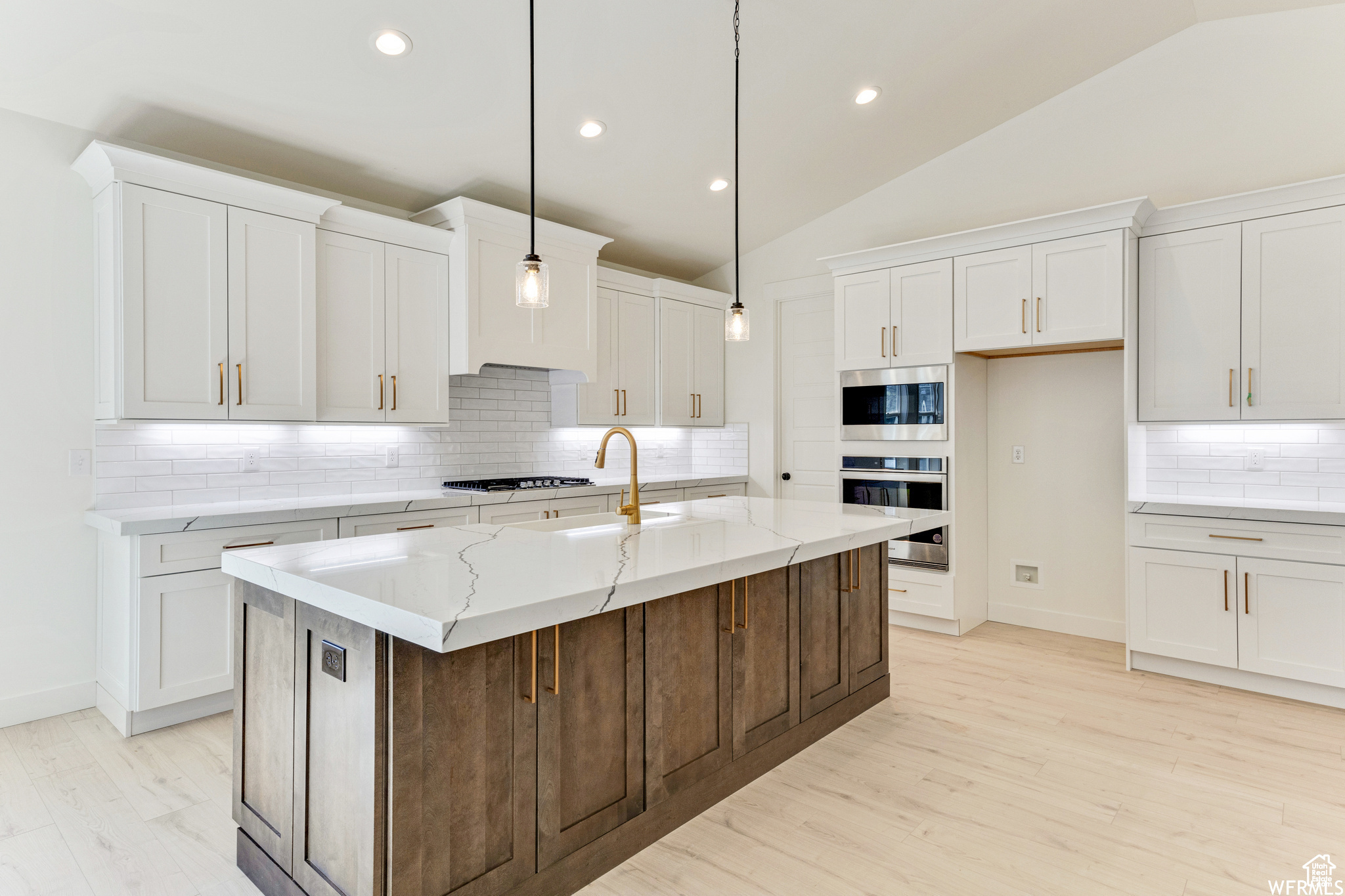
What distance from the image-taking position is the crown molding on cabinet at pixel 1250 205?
3.37m

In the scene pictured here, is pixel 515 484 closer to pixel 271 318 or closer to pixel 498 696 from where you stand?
pixel 271 318

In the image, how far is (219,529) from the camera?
3.08 metres

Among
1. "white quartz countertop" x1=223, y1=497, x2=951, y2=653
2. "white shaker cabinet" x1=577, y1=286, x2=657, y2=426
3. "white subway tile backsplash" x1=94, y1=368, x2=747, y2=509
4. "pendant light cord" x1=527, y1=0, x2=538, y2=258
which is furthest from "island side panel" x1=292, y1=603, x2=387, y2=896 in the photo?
"white shaker cabinet" x1=577, y1=286, x2=657, y2=426

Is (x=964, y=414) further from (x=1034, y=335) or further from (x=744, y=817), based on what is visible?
(x=744, y=817)

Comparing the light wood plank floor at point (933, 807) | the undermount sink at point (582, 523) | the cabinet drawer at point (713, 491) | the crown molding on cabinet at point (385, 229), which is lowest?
the light wood plank floor at point (933, 807)

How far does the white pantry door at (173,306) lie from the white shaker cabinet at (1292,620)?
4966mm

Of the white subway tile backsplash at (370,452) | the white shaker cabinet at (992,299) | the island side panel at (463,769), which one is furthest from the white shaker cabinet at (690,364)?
the island side panel at (463,769)

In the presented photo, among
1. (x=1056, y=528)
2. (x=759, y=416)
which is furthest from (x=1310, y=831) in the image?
(x=759, y=416)

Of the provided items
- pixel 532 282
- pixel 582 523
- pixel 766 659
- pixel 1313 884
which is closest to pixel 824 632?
pixel 766 659

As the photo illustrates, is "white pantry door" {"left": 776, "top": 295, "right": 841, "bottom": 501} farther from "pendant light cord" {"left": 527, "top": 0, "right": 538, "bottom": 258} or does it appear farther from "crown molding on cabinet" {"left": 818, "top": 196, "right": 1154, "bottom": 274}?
"pendant light cord" {"left": 527, "top": 0, "right": 538, "bottom": 258}

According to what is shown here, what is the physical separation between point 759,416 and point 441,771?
454cm

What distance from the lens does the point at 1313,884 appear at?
1971 millimetres

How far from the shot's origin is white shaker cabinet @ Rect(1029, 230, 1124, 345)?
382cm

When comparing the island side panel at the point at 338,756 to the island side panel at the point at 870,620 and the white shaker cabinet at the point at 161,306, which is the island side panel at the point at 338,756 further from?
the island side panel at the point at 870,620
